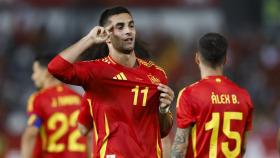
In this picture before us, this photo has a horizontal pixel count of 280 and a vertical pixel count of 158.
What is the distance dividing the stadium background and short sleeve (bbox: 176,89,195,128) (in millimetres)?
11117

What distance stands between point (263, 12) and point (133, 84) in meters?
16.1

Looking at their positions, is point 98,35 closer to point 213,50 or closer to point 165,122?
point 165,122

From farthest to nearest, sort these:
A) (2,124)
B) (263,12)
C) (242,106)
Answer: (263,12)
(2,124)
(242,106)

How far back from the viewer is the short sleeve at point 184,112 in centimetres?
778

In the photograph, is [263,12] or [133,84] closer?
[133,84]

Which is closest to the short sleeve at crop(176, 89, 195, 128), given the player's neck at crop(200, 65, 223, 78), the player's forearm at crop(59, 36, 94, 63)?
the player's neck at crop(200, 65, 223, 78)

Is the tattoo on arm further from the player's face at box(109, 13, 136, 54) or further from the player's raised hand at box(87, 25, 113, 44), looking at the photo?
the player's raised hand at box(87, 25, 113, 44)

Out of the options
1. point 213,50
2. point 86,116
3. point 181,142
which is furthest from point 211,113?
point 86,116

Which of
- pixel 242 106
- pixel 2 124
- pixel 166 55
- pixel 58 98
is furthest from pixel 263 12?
pixel 242 106

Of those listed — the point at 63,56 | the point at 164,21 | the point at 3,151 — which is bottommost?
the point at 3,151

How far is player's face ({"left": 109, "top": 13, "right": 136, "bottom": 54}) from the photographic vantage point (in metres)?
7.24

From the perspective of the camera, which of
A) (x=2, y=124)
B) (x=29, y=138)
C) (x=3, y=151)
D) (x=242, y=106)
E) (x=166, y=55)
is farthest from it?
(x=166, y=55)

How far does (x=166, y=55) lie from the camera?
21625mm

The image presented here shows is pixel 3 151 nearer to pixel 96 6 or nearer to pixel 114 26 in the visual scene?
pixel 96 6
